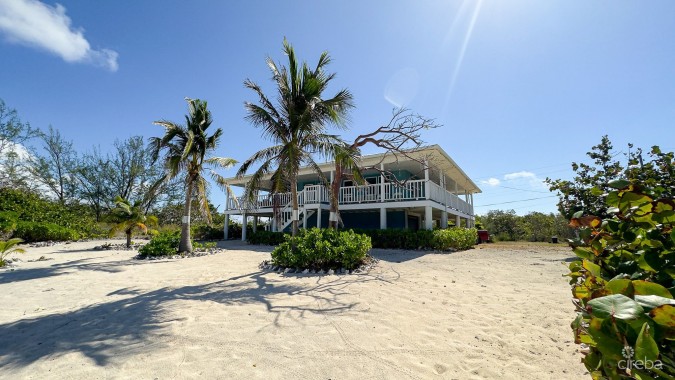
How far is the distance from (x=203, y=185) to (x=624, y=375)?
1285 centimetres

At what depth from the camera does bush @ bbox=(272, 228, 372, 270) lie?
7840mm

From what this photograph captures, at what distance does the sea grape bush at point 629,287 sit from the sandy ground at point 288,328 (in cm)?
212

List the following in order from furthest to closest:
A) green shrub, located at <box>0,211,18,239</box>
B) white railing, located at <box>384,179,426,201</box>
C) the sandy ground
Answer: green shrub, located at <box>0,211,18,239</box> < white railing, located at <box>384,179,426,201</box> < the sandy ground

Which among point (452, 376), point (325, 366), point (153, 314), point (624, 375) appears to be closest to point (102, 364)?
point (153, 314)

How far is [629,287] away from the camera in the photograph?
785mm

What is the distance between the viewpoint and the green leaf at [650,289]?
698 millimetres

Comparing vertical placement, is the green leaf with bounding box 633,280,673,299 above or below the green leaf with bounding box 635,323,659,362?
above

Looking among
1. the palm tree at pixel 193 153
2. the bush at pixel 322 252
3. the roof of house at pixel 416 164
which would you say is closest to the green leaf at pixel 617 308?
the bush at pixel 322 252

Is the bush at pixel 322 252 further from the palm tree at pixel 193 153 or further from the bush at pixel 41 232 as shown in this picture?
the bush at pixel 41 232

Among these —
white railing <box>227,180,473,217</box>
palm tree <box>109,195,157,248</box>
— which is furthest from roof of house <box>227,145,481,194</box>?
palm tree <box>109,195,157,248</box>

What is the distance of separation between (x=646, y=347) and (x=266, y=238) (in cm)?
1678

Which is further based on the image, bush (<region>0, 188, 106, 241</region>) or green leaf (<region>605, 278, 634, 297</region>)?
bush (<region>0, 188, 106, 241</region>)

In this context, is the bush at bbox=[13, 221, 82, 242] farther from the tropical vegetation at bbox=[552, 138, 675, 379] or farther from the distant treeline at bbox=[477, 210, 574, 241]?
the distant treeline at bbox=[477, 210, 574, 241]

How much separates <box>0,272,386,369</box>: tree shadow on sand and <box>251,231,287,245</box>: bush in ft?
29.9
